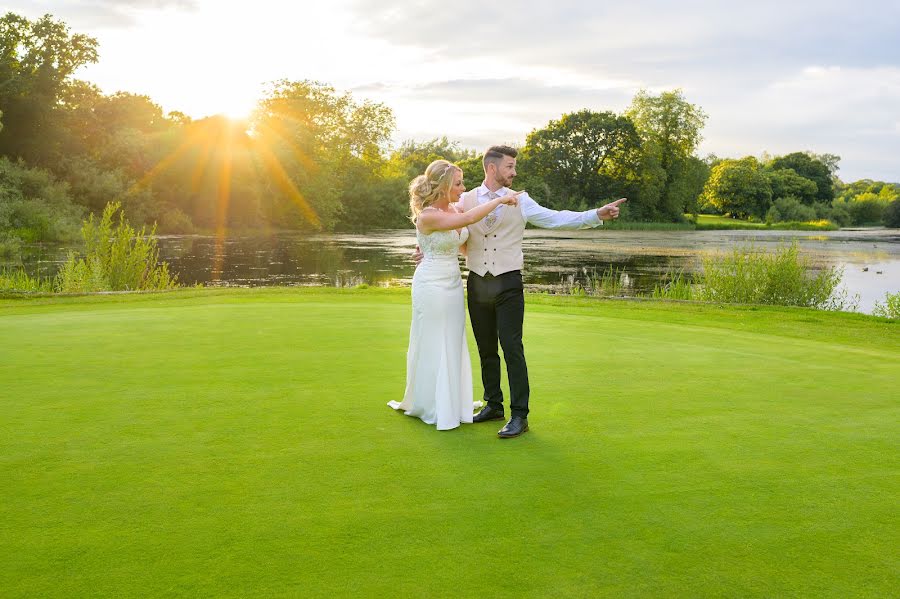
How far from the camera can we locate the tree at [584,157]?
80.7 metres

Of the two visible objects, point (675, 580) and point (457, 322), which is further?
point (457, 322)

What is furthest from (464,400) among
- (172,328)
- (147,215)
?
(147,215)

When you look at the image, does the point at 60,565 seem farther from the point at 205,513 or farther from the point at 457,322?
the point at 457,322

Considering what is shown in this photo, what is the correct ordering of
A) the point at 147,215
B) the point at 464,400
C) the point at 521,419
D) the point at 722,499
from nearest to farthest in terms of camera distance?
the point at 722,499 < the point at 521,419 < the point at 464,400 < the point at 147,215

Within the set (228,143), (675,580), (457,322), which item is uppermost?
(228,143)

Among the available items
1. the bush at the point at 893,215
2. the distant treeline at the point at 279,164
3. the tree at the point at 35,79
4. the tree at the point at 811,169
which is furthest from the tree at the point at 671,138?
the tree at the point at 35,79

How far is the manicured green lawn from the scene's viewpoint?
330 centimetres

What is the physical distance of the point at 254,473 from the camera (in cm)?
446

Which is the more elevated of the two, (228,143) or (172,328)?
(228,143)

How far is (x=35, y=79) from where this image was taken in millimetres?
42875

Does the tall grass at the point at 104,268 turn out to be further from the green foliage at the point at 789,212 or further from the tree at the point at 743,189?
the tree at the point at 743,189

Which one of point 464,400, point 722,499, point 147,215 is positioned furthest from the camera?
point 147,215

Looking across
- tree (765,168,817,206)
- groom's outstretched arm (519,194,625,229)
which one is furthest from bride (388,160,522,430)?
tree (765,168,817,206)

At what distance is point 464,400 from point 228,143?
2201 inches
